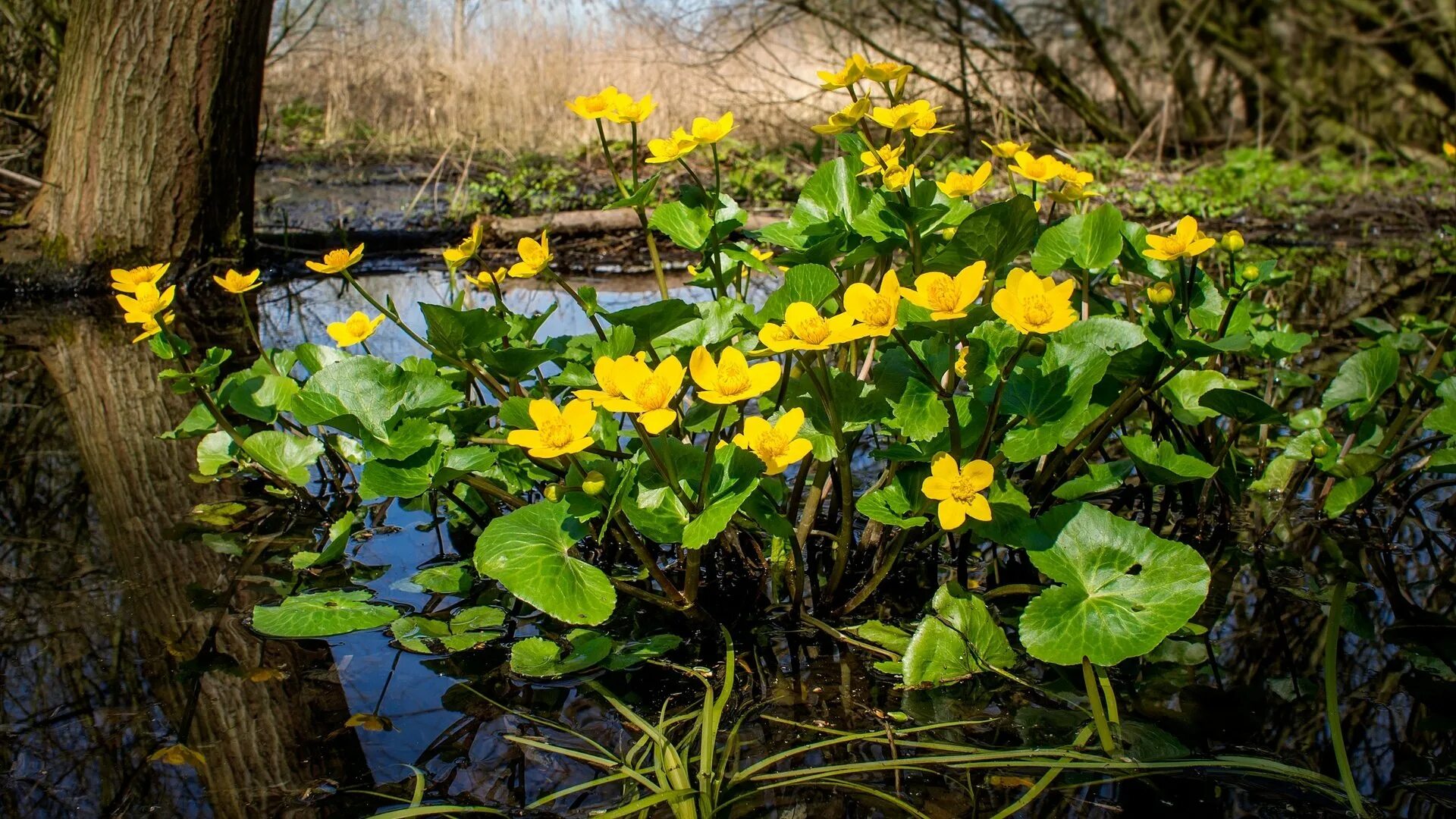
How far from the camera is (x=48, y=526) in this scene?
1.57 metres

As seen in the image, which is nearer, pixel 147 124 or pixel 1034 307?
pixel 1034 307

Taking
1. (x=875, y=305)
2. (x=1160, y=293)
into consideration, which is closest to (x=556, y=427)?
(x=875, y=305)

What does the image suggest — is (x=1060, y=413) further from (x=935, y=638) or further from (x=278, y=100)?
(x=278, y=100)

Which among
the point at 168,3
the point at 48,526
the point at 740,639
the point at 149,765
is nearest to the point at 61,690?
the point at 149,765

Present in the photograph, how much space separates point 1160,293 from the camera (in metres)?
1.16

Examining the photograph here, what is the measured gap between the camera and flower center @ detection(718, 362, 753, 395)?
96 cm

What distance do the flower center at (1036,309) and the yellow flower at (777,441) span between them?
236mm

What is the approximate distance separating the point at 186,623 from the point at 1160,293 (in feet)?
4.09

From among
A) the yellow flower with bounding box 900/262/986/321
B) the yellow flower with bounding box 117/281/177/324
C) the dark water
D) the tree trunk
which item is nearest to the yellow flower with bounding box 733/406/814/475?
the yellow flower with bounding box 900/262/986/321

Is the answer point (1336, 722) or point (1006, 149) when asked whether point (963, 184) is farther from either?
point (1336, 722)

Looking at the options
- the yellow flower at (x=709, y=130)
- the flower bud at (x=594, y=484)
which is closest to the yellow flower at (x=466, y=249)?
the yellow flower at (x=709, y=130)

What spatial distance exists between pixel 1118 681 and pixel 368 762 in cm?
81

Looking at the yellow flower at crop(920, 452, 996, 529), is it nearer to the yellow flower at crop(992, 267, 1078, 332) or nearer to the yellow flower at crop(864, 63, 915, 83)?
the yellow flower at crop(992, 267, 1078, 332)

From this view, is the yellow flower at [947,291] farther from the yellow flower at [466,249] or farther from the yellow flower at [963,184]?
the yellow flower at [466,249]
